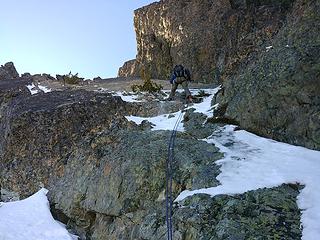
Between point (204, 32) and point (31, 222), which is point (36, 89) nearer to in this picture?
point (204, 32)

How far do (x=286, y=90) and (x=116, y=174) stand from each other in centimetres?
521

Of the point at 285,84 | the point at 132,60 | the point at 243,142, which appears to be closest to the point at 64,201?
the point at 243,142

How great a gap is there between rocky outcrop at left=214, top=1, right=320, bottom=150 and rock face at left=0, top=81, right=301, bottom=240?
1350 mm

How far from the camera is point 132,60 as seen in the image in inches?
1608

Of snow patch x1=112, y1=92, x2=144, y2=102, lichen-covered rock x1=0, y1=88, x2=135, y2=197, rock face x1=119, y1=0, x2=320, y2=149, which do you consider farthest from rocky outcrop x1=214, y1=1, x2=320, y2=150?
snow patch x1=112, y1=92, x2=144, y2=102

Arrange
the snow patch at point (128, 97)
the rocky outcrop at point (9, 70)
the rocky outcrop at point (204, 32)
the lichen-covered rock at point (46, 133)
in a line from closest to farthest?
the lichen-covered rock at point (46, 133) → the snow patch at point (128, 97) → the rocky outcrop at point (204, 32) → the rocky outcrop at point (9, 70)

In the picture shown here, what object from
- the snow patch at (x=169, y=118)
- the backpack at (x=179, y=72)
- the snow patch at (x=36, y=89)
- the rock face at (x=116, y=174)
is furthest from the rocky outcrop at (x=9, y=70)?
the snow patch at (x=169, y=118)

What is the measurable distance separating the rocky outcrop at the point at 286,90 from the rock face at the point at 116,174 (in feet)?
4.43

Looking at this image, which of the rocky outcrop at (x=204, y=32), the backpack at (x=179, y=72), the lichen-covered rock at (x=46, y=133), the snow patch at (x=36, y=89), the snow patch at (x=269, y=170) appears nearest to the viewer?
the snow patch at (x=269, y=170)

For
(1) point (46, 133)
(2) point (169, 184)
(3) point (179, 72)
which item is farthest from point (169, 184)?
(3) point (179, 72)

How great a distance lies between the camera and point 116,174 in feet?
33.6

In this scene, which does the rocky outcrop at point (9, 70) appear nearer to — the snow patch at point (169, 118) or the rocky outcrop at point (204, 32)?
the rocky outcrop at point (204, 32)

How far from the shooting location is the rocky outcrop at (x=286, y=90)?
10281 millimetres

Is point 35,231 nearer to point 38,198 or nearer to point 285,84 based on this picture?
point 38,198
